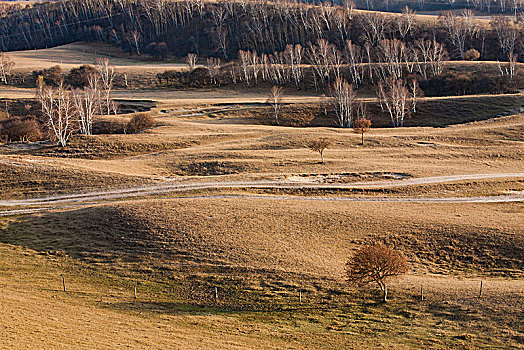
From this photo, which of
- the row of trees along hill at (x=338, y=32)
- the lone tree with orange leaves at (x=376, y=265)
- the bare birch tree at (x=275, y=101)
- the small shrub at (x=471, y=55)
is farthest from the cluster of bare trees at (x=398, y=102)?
the lone tree with orange leaves at (x=376, y=265)

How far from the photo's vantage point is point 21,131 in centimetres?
8688

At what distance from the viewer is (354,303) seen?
33531mm

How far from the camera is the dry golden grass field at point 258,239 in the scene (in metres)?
29.2

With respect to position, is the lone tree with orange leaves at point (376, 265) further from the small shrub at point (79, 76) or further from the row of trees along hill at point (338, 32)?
the row of trees along hill at point (338, 32)

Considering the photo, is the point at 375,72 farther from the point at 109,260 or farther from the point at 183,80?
the point at 109,260

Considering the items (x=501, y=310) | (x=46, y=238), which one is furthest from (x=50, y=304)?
(x=501, y=310)

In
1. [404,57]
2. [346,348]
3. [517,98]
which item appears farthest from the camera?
[404,57]

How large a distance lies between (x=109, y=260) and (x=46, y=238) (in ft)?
31.5

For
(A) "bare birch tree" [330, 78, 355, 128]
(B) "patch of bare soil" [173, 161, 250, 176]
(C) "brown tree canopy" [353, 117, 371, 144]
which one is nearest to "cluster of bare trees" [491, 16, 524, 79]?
(A) "bare birch tree" [330, 78, 355, 128]

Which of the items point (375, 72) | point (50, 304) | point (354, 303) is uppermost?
point (375, 72)

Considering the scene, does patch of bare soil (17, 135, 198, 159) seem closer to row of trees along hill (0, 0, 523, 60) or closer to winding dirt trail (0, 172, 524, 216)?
winding dirt trail (0, 172, 524, 216)

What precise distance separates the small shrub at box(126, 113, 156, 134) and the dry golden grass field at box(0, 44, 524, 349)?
8.99 metres

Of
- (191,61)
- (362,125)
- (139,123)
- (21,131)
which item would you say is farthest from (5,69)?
(362,125)

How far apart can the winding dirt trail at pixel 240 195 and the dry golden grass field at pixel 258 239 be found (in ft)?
0.89
